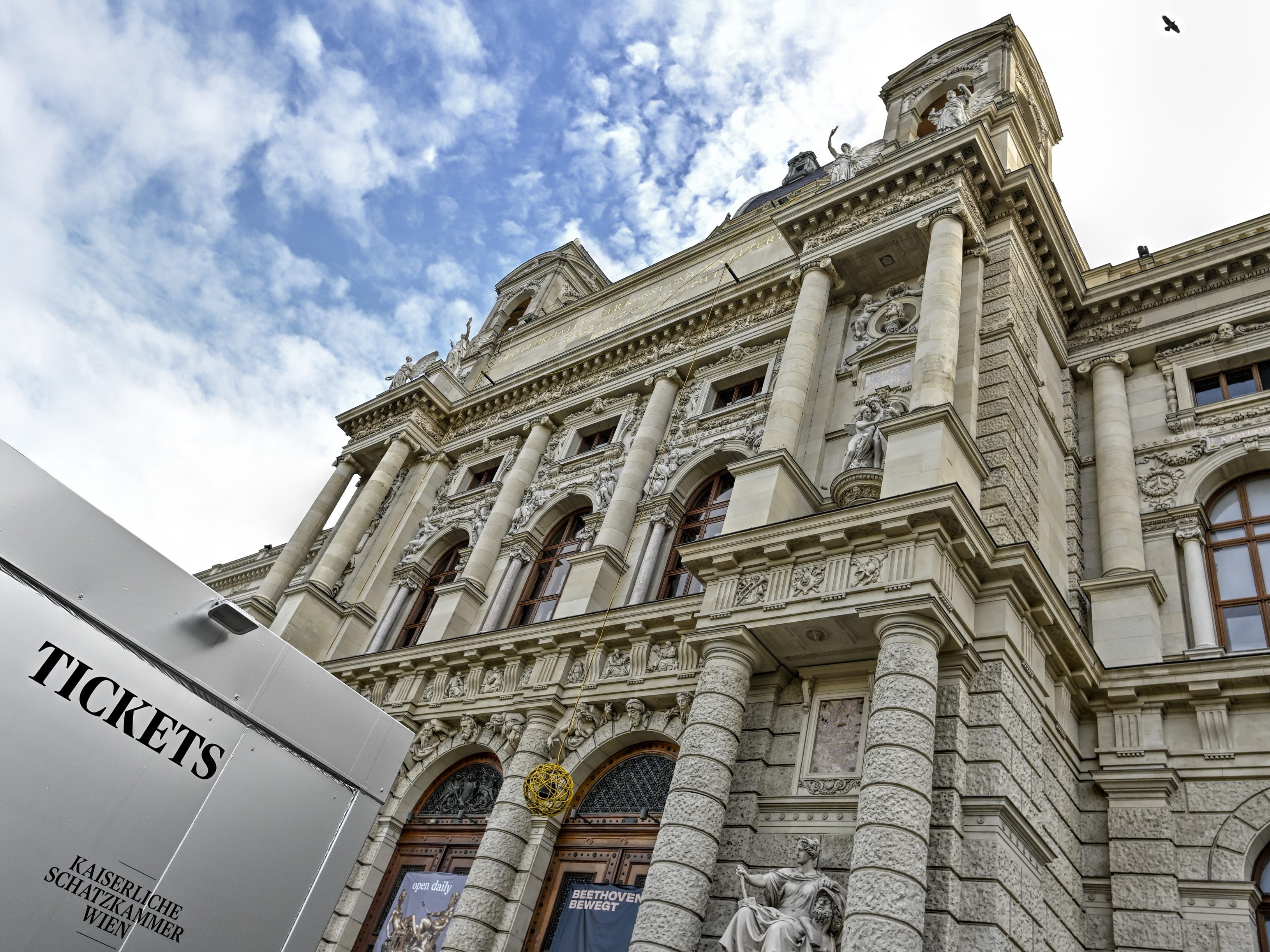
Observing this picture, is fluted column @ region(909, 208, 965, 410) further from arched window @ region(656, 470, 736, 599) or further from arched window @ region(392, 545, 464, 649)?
arched window @ region(392, 545, 464, 649)

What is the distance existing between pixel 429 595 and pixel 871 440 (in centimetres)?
1404

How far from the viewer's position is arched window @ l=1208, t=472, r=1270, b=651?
14.4 meters

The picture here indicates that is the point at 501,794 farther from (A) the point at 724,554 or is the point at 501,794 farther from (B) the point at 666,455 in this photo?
(B) the point at 666,455

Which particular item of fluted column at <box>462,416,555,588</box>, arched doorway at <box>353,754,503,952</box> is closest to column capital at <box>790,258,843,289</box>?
fluted column at <box>462,416,555,588</box>

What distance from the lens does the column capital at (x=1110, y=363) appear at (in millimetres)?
18672

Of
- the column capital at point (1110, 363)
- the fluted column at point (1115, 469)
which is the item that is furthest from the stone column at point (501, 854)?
the column capital at point (1110, 363)

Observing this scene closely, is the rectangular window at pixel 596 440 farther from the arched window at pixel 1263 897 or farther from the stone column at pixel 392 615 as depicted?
the arched window at pixel 1263 897

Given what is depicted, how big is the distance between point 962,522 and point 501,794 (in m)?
8.82

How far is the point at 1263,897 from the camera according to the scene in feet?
39.0

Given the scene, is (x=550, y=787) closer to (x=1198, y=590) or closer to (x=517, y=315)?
(x=1198, y=590)

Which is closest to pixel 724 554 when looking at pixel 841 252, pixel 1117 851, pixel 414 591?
pixel 1117 851

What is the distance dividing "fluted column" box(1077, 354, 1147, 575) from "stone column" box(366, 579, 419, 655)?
16195mm

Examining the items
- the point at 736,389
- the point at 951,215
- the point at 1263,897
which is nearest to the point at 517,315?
the point at 736,389

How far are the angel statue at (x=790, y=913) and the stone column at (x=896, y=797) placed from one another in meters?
0.40
